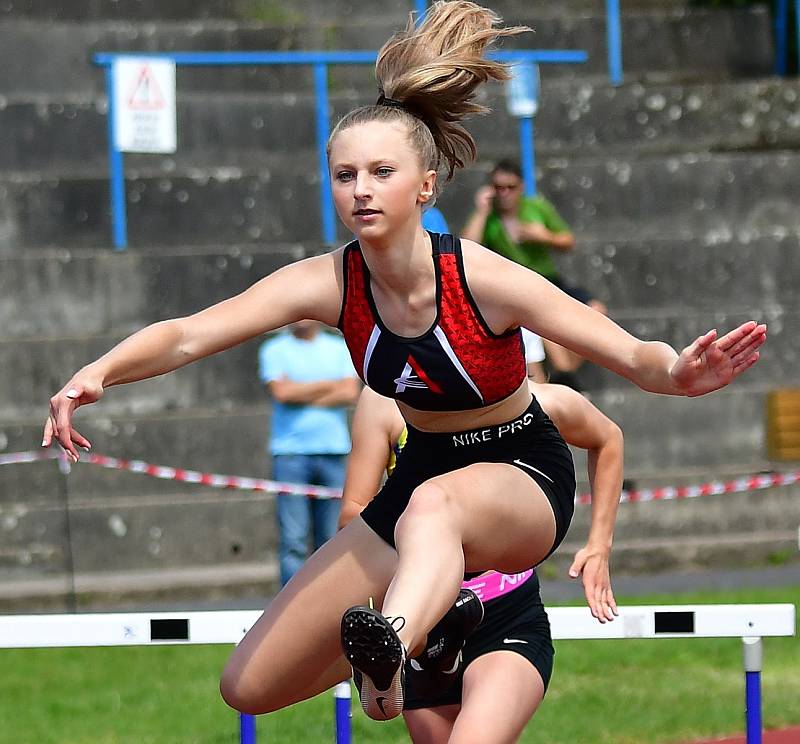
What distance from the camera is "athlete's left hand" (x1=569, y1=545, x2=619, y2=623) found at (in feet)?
15.7

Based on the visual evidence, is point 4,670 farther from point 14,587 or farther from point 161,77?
point 161,77

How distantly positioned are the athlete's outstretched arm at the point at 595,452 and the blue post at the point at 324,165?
303 inches

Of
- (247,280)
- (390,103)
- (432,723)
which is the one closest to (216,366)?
(247,280)

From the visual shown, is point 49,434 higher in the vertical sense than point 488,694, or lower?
higher

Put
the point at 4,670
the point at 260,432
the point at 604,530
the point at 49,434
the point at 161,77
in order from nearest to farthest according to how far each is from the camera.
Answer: the point at 49,434
the point at 604,530
the point at 4,670
the point at 260,432
the point at 161,77

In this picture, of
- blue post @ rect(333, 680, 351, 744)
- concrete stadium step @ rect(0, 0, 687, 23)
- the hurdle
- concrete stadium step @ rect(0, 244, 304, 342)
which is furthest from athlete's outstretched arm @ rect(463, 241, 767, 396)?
concrete stadium step @ rect(0, 0, 687, 23)

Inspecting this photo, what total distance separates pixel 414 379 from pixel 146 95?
8617 millimetres

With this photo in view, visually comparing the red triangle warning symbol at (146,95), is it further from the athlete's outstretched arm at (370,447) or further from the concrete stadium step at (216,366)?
the athlete's outstretched arm at (370,447)

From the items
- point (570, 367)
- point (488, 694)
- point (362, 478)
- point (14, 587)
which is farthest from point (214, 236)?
point (488, 694)

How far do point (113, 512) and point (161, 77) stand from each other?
3.43m

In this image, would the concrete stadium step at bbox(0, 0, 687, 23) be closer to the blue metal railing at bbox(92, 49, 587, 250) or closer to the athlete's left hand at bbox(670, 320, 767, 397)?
the blue metal railing at bbox(92, 49, 587, 250)

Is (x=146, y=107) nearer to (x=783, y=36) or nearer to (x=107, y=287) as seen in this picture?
(x=107, y=287)

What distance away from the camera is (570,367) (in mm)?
9430

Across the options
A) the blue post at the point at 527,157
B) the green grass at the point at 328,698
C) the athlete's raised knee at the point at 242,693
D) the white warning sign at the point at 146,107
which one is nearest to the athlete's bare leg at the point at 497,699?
the athlete's raised knee at the point at 242,693
